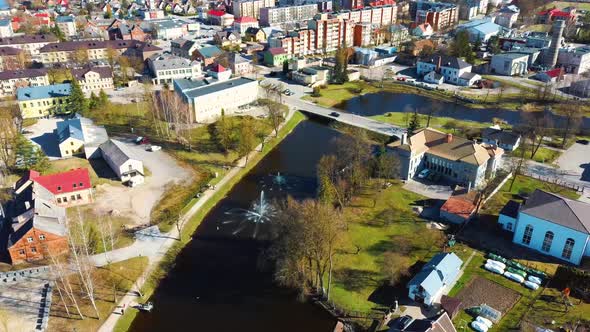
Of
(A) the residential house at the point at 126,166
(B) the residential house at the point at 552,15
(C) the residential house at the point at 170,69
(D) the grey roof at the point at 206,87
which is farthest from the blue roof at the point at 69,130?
(B) the residential house at the point at 552,15

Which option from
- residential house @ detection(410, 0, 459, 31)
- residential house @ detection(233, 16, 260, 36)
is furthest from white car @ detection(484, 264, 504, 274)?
residential house @ detection(410, 0, 459, 31)

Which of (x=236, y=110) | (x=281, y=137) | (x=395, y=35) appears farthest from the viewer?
(x=395, y=35)

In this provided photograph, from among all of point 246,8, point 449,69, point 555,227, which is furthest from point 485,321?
point 246,8

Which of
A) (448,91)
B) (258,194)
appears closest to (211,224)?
(258,194)

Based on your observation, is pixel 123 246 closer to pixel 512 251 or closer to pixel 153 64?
pixel 512 251

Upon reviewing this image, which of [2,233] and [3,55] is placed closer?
[2,233]

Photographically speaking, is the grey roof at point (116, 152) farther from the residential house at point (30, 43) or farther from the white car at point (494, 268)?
the residential house at point (30, 43)

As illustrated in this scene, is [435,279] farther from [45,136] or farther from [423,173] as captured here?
[45,136]
